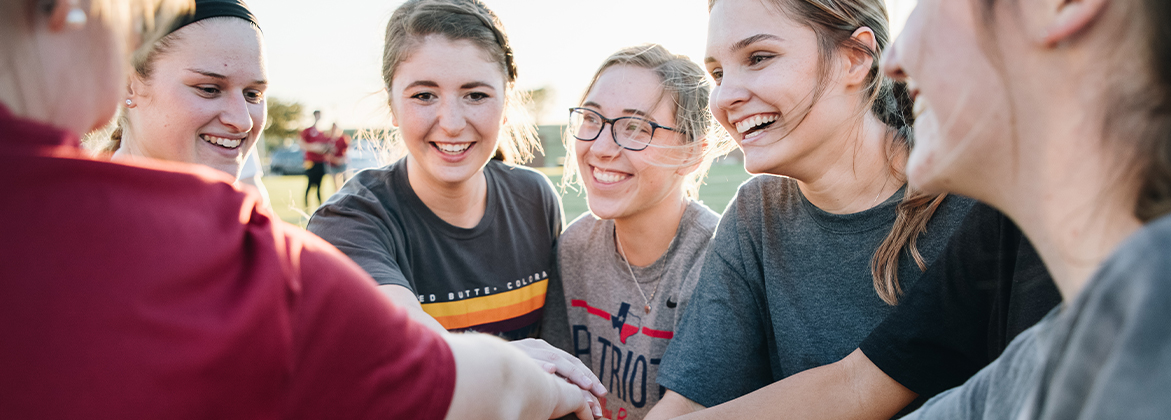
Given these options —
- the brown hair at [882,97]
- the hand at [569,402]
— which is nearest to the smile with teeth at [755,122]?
the brown hair at [882,97]

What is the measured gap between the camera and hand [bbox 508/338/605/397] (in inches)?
73.3

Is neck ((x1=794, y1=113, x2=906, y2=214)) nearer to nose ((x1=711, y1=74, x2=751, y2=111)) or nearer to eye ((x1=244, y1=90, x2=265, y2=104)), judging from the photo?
nose ((x1=711, y1=74, x2=751, y2=111))

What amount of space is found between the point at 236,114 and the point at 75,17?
2148 mm

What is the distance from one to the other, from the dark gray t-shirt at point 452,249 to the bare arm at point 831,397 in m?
1.23

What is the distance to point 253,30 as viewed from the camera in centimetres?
278

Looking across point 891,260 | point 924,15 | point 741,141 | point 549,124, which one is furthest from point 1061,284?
point 549,124

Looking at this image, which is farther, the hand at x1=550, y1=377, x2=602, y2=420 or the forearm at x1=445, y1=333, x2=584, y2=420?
the hand at x1=550, y1=377, x2=602, y2=420

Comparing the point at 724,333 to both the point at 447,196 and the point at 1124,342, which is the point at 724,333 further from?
the point at 1124,342

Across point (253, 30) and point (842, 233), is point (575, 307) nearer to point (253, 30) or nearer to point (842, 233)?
point (842, 233)

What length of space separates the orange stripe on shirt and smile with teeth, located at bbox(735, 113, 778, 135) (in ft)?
4.03

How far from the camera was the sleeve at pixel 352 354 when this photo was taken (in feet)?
2.54

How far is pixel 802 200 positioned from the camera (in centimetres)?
227

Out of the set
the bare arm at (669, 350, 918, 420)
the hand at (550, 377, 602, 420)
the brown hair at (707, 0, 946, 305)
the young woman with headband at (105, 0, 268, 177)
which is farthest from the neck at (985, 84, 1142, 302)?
the young woman with headband at (105, 0, 268, 177)

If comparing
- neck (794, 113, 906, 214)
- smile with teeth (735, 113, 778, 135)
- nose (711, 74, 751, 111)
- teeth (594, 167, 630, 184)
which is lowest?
teeth (594, 167, 630, 184)
